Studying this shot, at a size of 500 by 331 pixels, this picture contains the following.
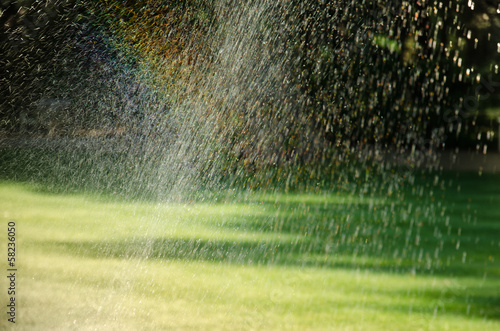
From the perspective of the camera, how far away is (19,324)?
10.2 feet

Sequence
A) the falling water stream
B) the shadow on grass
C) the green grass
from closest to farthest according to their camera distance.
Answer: the green grass
the shadow on grass
the falling water stream

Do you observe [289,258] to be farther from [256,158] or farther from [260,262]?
[256,158]

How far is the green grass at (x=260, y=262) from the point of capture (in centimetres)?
322

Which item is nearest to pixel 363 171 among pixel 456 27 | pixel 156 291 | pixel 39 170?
pixel 456 27

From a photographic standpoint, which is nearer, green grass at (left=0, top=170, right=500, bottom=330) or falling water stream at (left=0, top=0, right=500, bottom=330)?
green grass at (left=0, top=170, right=500, bottom=330)

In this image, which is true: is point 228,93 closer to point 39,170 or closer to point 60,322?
point 60,322

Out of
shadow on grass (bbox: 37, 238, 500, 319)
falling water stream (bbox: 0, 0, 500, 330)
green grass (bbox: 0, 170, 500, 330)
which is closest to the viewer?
green grass (bbox: 0, 170, 500, 330)

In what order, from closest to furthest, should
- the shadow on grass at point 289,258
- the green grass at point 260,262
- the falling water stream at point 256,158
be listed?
the green grass at point 260,262 → the shadow on grass at point 289,258 → the falling water stream at point 256,158

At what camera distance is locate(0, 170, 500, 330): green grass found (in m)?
3.22

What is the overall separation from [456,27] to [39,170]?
5.56m

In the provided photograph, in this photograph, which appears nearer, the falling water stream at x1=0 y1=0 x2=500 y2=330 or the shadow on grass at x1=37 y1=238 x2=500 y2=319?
the shadow on grass at x1=37 y1=238 x2=500 y2=319

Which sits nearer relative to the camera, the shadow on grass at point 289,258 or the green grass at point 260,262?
the green grass at point 260,262

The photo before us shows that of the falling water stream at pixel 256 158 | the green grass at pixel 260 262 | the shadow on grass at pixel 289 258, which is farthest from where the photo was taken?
the falling water stream at pixel 256 158

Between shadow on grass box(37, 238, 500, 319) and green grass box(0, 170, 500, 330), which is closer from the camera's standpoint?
green grass box(0, 170, 500, 330)
